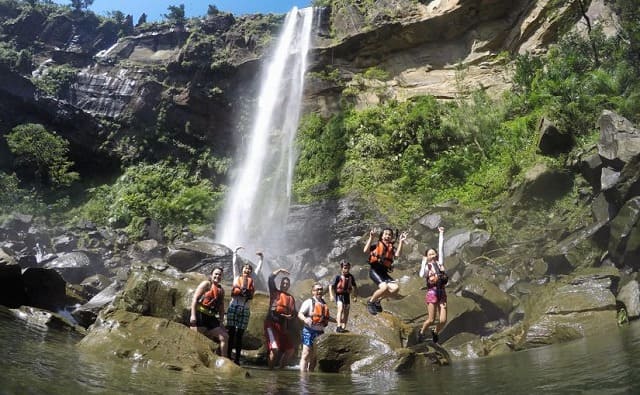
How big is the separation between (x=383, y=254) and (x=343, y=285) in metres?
0.92

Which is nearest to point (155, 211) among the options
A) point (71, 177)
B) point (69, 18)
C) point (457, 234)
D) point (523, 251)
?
point (71, 177)

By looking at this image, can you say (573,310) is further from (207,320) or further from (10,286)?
(10,286)

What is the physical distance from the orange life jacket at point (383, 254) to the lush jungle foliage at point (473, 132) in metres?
10.2

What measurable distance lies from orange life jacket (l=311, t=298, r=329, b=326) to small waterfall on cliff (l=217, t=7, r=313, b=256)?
46.1 ft

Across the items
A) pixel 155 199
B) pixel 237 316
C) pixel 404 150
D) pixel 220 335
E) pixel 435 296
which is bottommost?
pixel 220 335

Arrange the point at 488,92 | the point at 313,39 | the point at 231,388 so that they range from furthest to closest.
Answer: the point at 313,39, the point at 488,92, the point at 231,388

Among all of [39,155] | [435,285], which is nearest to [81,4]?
[39,155]

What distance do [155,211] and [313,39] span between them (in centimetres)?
1606

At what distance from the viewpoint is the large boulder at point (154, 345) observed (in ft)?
19.4

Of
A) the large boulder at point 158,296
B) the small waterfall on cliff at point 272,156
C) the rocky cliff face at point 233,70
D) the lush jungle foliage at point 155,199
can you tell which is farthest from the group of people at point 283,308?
the rocky cliff face at point 233,70

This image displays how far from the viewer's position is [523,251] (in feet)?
44.9

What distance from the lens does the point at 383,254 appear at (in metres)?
8.03

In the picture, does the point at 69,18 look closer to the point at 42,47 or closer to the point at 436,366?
the point at 42,47

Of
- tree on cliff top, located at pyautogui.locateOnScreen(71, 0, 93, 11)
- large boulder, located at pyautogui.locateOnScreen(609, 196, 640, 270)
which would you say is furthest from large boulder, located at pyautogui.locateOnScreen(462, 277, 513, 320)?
tree on cliff top, located at pyautogui.locateOnScreen(71, 0, 93, 11)
